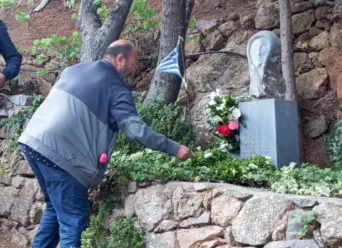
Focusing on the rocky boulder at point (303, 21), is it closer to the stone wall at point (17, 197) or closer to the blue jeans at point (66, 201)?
the stone wall at point (17, 197)

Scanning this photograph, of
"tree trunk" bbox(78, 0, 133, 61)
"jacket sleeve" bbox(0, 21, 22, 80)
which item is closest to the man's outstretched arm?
"jacket sleeve" bbox(0, 21, 22, 80)

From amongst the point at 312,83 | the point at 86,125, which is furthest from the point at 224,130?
the point at 312,83

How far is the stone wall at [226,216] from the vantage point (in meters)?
3.48

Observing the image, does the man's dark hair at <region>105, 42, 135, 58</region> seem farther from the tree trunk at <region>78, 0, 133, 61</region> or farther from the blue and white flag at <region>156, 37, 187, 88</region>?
the tree trunk at <region>78, 0, 133, 61</region>

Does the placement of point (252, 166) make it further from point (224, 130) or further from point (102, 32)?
point (102, 32)

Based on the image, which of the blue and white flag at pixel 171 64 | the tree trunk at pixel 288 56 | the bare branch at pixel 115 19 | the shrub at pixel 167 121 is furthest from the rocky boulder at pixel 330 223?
the bare branch at pixel 115 19

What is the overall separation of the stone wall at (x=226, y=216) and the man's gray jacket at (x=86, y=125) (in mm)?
410

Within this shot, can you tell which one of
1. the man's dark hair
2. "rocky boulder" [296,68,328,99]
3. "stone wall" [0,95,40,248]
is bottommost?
"stone wall" [0,95,40,248]

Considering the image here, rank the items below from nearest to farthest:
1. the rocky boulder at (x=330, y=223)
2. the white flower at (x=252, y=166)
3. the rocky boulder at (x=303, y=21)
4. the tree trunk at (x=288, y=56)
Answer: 1. the rocky boulder at (x=330, y=223)
2. the white flower at (x=252, y=166)
3. the tree trunk at (x=288, y=56)
4. the rocky boulder at (x=303, y=21)

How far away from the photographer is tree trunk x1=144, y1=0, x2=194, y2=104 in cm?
736

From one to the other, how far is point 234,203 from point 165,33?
3948 mm

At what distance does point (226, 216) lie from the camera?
3996 mm

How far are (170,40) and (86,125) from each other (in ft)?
11.7

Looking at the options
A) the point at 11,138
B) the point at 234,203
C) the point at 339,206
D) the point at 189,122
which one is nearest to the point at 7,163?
the point at 11,138
